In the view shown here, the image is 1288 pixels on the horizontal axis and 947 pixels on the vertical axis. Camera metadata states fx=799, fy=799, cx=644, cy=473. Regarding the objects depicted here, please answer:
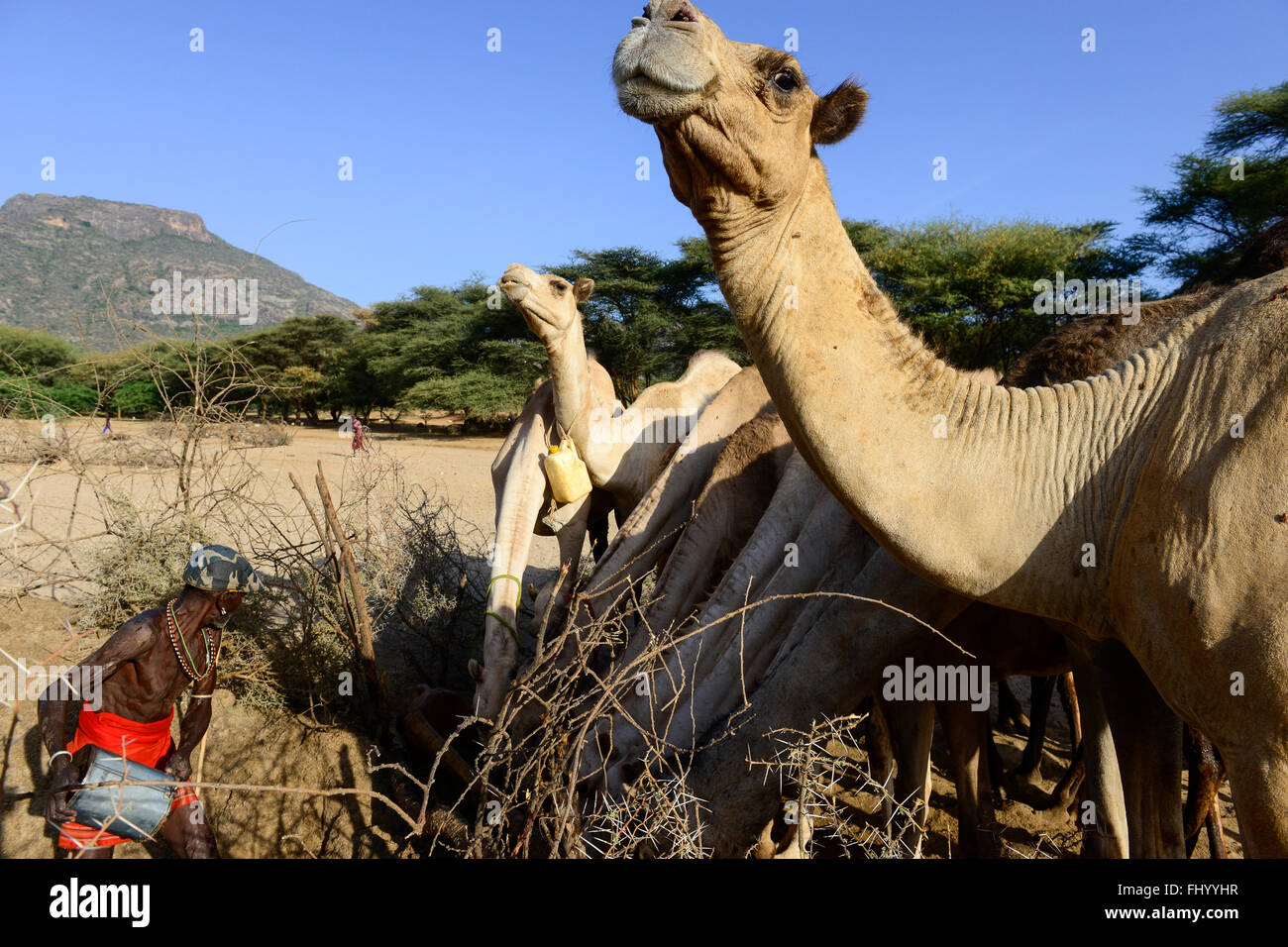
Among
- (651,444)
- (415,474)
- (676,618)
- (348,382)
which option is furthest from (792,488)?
(348,382)

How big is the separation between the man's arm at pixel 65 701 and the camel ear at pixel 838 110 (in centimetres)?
395

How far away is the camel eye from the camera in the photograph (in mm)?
2424

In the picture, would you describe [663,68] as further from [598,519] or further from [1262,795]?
[598,519]

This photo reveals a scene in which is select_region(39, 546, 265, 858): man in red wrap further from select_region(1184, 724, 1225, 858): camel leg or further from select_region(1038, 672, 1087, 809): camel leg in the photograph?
select_region(1038, 672, 1087, 809): camel leg

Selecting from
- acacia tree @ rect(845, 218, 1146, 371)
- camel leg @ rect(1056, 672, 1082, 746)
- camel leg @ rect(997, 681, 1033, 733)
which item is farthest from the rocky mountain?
acacia tree @ rect(845, 218, 1146, 371)

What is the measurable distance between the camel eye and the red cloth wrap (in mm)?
3978

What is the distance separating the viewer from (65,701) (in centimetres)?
400

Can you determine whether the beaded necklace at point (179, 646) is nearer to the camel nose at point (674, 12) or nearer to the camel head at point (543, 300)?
the camel head at point (543, 300)

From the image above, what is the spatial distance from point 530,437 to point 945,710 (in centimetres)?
371

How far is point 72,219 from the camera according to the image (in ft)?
445

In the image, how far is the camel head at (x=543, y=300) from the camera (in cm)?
616

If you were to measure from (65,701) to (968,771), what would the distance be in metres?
4.70

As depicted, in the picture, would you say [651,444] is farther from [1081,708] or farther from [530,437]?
[1081,708]

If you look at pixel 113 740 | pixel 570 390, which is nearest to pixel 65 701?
pixel 113 740
